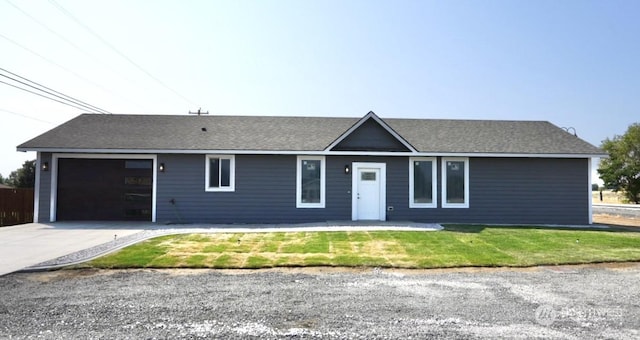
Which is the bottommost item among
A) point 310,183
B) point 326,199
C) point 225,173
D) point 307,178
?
point 326,199

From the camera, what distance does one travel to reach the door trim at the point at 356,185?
14.8 m

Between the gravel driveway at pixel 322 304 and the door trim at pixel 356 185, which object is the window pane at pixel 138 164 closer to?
the door trim at pixel 356 185

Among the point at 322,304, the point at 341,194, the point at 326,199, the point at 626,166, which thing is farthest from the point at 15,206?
the point at 626,166

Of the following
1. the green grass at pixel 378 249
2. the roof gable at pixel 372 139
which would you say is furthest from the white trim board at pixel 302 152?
the green grass at pixel 378 249

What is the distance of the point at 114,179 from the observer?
1516cm

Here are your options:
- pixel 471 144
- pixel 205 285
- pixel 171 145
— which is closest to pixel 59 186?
pixel 171 145

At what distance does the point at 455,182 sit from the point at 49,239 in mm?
12806

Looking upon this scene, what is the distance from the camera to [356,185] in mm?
14867

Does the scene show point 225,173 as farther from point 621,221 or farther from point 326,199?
point 621,221

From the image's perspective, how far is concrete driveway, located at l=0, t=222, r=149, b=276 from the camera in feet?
27.3

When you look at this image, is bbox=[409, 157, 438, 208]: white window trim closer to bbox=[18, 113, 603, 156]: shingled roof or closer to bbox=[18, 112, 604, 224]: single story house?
bbox=[18, 112, 604, 224]: single story house

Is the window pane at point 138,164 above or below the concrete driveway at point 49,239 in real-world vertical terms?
above

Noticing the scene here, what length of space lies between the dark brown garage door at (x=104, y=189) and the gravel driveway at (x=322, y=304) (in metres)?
8.00

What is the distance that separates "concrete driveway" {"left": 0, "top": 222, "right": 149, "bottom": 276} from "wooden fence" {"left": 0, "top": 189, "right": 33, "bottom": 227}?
364 cm
